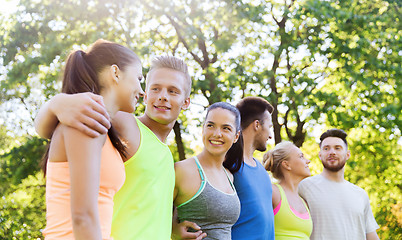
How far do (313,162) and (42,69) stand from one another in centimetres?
1082

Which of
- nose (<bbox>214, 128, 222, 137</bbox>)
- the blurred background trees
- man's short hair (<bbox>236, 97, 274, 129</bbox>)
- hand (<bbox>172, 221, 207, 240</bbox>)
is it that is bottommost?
hand (<bbox>172, 221, 207, 240</bbox>)

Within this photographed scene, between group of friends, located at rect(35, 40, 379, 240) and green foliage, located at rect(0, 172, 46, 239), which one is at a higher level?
green foliage, located at rect(0, 172, 46, 239)

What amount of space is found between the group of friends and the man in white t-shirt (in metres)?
0.01

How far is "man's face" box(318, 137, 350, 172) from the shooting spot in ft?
A: 19.3

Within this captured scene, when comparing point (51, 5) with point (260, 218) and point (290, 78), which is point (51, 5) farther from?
point (260, 218)

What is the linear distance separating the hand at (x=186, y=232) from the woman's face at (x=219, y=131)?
2.00 feet

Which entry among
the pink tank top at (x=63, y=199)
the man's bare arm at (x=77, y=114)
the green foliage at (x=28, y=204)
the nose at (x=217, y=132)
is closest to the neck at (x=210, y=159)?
the nose at (x=217, y=132)

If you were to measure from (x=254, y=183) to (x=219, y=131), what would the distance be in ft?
2.45

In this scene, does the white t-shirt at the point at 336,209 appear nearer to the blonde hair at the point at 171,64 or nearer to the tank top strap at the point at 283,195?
the tank top strap at the point at 283,195

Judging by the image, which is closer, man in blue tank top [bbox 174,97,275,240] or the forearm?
the forearm

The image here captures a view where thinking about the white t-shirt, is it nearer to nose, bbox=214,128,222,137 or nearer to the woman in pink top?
nose, bbox=214,128,222,137

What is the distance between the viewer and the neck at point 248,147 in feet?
14.7

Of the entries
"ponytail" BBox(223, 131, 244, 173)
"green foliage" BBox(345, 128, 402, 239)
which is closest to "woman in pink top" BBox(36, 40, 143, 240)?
"ponytail" BBox(223, 131, 244, 173)

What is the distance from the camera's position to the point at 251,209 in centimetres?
404
